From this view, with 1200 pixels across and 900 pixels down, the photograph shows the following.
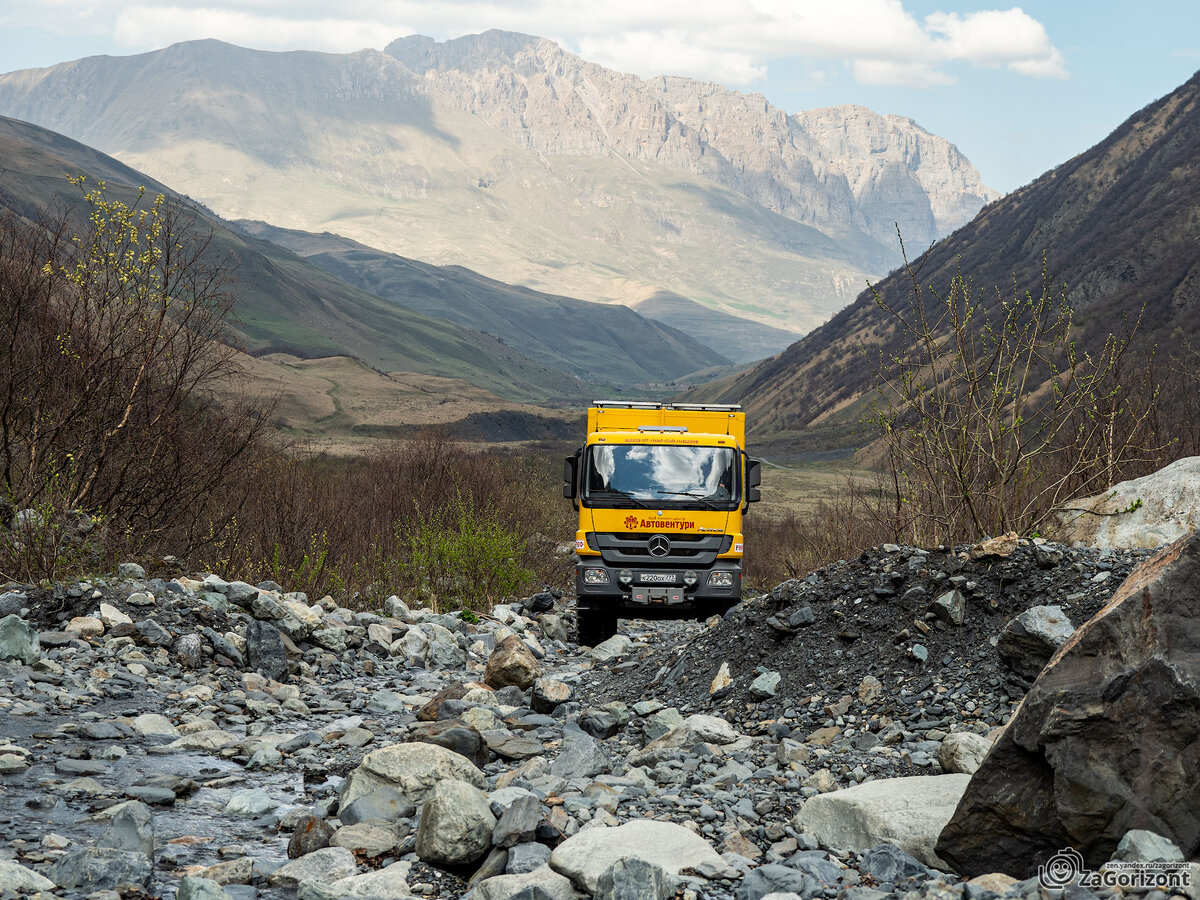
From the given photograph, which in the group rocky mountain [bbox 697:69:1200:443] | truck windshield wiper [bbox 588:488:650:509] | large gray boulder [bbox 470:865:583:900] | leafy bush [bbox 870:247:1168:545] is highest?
rocky mountain [bbox 697:69:1200:443]

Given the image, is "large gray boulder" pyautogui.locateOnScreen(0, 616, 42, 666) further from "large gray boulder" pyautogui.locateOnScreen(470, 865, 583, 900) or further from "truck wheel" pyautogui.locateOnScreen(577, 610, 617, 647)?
"truck wheel" pyautogui.locateOnScreen(577, 610, 617, 647)

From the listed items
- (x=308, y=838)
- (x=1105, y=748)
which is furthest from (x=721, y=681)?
(x=1105, y=748)

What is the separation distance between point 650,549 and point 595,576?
0.89m

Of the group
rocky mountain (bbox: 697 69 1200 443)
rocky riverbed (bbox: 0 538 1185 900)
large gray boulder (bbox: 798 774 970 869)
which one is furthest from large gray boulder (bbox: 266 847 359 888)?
rocky mountain (bbox: 697 69 1200 443)

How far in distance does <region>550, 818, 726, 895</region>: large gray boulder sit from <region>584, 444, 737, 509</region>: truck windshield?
28.5 feet

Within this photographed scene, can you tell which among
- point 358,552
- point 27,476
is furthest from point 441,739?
point 358,552

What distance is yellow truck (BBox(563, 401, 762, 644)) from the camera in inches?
590

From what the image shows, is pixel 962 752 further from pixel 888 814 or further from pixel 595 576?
pixel 595 576

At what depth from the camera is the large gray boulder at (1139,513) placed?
13.7 metres

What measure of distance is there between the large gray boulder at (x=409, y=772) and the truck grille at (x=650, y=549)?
6857mm

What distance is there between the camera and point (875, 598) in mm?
10805

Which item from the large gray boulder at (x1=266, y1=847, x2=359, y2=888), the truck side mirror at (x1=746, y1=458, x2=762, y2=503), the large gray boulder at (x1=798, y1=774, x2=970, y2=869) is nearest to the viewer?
the large gray boulder at (x1=798, y1=774, x2=970, y2=869)

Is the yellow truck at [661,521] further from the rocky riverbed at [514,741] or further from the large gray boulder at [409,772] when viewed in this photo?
the large gray boulder at [409,772]

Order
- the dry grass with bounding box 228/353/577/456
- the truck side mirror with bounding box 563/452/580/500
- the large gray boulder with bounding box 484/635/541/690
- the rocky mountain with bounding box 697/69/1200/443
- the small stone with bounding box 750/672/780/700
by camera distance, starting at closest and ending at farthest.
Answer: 1. the small stone with bounding box 750/672/780/700
2. the large gray boulder with bounding box 484/635/541/690
3. the truck side mirror with bounding box 563/452/580/500
4. the rocky mountain with bounding box 697/69/1200/443
5. the dry grass with bounding box 228/353/577/456
